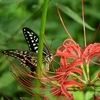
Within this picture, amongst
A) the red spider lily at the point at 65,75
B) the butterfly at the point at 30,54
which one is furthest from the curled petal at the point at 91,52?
the butterfly at the point at 30,54

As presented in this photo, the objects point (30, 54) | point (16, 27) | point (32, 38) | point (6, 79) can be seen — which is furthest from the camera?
point (16, 27)

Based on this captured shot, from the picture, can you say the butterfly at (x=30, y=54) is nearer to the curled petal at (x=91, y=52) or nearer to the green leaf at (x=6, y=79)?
the curled petal at (x=91, y=52)

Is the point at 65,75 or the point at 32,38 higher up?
the point at 32,38

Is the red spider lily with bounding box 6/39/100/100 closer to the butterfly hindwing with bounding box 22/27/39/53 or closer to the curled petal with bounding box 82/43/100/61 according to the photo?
the curled petal with bounding box 82/43/100/61

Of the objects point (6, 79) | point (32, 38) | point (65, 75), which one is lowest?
point (6, 79)

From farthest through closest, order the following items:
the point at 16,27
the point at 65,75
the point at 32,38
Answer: the point at 16,27
the point at 32,38
the point at 65,75

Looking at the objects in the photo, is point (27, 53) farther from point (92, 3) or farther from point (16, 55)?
point (92, 3)

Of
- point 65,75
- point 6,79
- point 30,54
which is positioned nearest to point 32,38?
point 30,54

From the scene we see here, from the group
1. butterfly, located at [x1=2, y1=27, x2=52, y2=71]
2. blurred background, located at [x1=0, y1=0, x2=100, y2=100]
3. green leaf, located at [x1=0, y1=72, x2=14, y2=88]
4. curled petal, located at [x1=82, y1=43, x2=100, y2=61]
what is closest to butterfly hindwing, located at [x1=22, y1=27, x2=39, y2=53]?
butterfly, located at [x1=2, y1=27, x2=52, y2=71]

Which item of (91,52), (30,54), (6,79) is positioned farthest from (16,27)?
(91,52)

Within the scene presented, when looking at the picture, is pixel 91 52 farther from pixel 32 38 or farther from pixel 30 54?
pixel 32 38

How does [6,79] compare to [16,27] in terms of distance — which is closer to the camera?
[6,79]

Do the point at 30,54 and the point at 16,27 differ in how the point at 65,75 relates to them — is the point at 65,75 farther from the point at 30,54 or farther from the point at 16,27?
the point at 16,27
